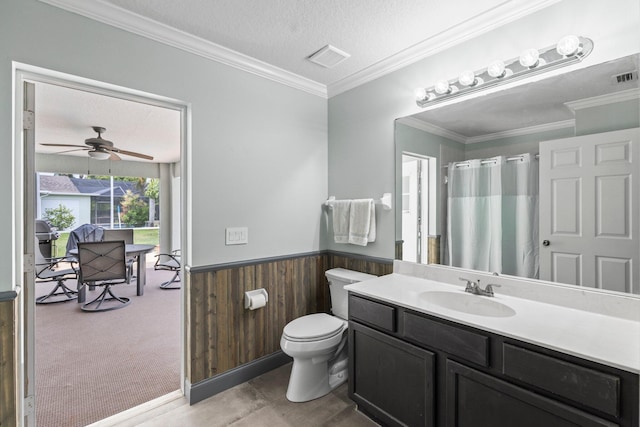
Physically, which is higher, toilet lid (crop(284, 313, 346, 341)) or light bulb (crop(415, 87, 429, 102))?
light bulb (crop(415, 87, 429, 102))

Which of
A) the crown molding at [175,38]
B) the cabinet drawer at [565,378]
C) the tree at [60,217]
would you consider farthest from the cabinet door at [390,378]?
the tree at [60,217]

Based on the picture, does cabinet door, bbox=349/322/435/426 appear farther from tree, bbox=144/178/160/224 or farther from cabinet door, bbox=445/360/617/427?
tree, bbox=144/178/160/224

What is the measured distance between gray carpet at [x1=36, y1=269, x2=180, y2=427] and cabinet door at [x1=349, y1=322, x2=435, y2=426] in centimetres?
136

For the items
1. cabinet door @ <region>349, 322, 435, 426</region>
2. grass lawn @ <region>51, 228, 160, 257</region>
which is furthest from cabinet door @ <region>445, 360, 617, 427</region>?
grass lawn @ <region>51, 228, 160, 257</region>

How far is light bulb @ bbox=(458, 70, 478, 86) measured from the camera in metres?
1.77

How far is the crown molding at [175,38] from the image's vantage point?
5.27ft

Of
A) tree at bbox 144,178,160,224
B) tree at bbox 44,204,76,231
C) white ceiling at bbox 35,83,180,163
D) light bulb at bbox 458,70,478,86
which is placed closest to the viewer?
light bulb at bbox 458,70,478,86

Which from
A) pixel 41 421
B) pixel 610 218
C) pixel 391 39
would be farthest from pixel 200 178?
pixel 610 218

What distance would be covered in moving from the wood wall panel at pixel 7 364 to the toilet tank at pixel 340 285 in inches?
74.0

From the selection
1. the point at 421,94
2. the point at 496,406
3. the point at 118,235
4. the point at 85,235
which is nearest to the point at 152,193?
the point at 85,235

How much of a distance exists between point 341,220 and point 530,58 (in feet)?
5.31

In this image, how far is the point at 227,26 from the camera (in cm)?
183

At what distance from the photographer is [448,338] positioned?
1.41 metres

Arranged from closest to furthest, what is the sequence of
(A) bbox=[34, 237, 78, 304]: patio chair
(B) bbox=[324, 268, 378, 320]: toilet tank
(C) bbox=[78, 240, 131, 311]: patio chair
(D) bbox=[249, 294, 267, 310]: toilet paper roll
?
1. (D) bbox=[249, 294, 267, 310]: toilet paper roll
2. (B) bbox=[324, 268, 378, 320]: toilet tank
3. (C) bbox=[78, 240, 131, 311]: patio chair
4. (A) bbox=[34, 237, 78, 304]: patio chair
